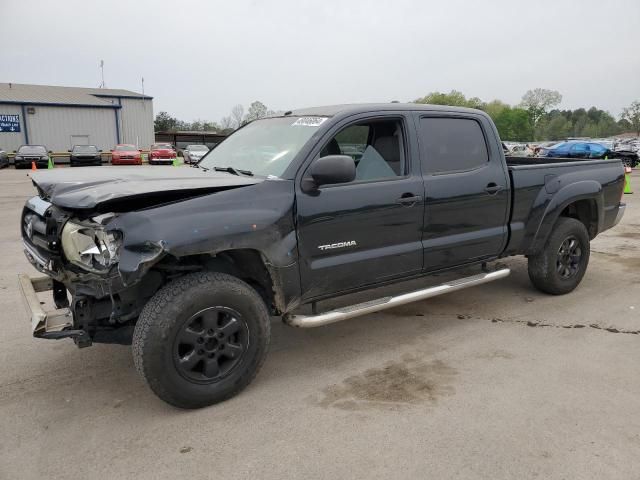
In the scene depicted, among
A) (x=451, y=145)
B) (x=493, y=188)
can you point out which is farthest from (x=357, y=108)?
(x=493, y=188)

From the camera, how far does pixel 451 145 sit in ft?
14.7

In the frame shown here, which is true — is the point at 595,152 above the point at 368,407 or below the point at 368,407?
above

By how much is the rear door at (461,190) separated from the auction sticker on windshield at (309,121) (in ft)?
2.91

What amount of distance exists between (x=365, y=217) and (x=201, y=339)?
144 cm

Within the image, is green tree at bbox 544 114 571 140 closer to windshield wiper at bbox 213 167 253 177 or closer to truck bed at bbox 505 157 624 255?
truck bed at bbox 505 157 624 255

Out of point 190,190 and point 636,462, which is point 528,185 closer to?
point 636,462

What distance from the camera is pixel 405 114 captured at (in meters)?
4.24

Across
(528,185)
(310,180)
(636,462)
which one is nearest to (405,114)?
(310,180)

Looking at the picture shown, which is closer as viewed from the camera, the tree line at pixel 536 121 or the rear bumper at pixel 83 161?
the rear bumper at pixel 83 161

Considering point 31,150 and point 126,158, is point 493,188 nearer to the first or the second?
point 126,158

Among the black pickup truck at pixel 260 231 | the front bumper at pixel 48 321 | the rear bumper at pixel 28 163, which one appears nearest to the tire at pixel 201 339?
the black pickup truck at pixel 260 231

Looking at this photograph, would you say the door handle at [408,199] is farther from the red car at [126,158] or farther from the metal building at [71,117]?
the metal building at [71,117]

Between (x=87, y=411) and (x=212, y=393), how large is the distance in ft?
2.61

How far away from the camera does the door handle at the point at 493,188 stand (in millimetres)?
4586
